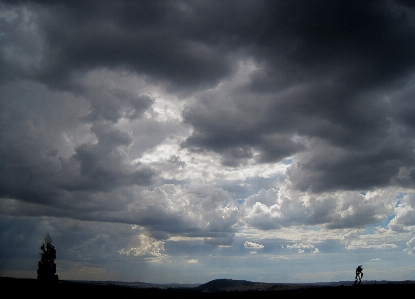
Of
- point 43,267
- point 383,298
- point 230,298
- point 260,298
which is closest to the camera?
point 383,298

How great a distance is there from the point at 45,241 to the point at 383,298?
401ft

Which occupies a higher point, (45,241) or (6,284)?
(45,241)

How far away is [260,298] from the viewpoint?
308ft

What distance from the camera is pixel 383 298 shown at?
267ft

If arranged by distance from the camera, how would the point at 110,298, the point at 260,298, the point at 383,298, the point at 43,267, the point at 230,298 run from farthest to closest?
the point at 43,267 < the point at 230,298 < the point at 260,298 < the point at 110,298 < the point at 383,298

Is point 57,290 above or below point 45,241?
below

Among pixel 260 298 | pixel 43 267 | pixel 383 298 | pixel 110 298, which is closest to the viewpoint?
A: pixel 383 298

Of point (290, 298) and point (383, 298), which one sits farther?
A: point (290, 298)

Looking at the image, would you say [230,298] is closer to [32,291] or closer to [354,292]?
[354,292]

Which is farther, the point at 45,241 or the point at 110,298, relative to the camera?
the point at 45,241

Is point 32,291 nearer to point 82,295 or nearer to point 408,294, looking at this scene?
point 82,295

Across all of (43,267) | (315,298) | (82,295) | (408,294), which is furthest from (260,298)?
(43,267)

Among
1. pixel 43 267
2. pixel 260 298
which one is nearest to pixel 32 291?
pixel 43 267

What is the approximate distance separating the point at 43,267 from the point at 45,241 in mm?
10824
